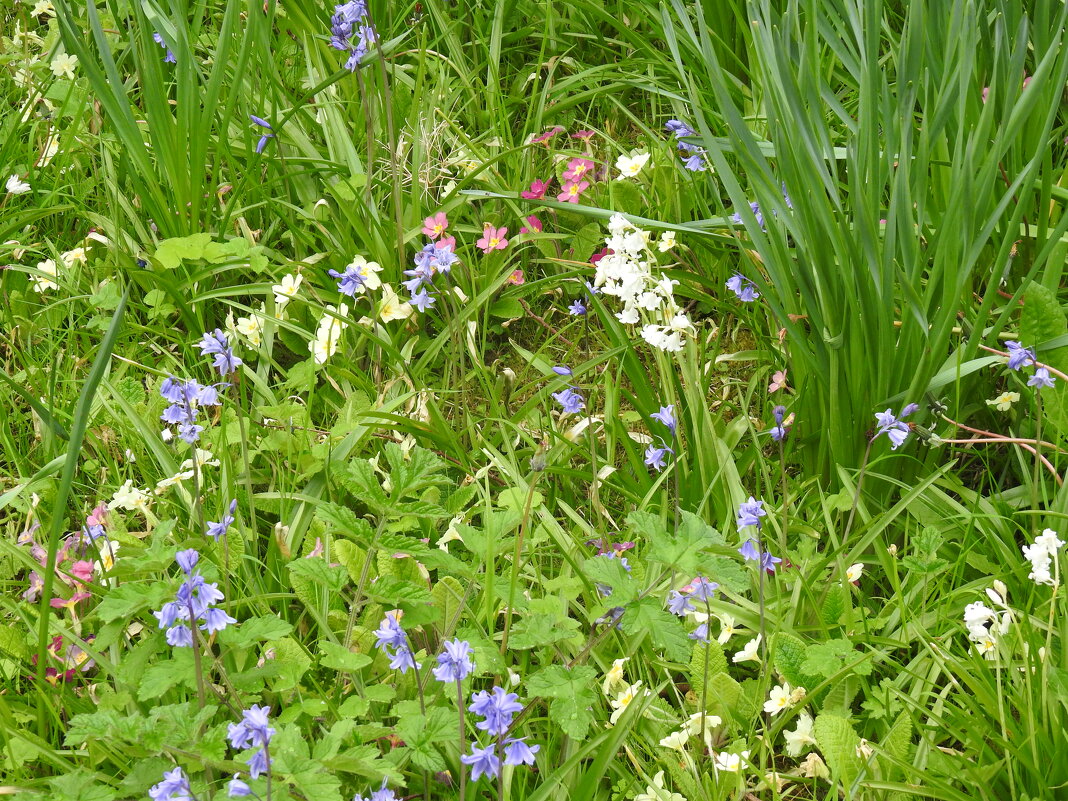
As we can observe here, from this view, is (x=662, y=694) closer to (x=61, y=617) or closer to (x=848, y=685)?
(x=848, y=685)

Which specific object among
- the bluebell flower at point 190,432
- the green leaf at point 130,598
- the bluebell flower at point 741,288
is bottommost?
the bluebell flower at point 741,288

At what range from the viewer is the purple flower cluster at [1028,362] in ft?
5.44

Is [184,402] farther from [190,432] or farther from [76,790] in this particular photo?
[76,790]

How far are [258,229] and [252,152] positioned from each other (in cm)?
20

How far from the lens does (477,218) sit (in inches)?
101

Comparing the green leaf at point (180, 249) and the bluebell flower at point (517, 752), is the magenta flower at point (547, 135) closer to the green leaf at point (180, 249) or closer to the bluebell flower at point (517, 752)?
the green leaf at point (180, 249)

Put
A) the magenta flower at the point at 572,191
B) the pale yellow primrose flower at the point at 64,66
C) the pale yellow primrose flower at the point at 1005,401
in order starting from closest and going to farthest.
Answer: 1. the pale yellow primrose flower at the point at 1005,401
2. the magenta flower at the point at 572,191
3. the pale yellow primrose flower at the point at 64,66

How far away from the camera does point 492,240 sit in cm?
234

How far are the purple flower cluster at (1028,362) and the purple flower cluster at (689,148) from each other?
2.74 ft

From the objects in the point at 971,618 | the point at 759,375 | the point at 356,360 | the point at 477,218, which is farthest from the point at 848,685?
the point at 477,218

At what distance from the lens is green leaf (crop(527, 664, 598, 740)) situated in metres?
1.38

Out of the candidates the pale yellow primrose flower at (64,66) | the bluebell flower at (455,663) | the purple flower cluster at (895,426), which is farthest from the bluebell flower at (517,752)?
the pale yellow primrose flower at (64,66)

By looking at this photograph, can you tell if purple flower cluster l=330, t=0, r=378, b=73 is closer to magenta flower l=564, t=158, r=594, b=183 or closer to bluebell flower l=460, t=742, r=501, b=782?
magenta flower l=564, t=158, r=594, b=183

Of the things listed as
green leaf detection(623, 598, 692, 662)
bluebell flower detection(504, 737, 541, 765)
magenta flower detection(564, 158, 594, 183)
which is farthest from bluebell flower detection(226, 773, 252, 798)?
magenta flower detection(564, 158, 594, 183)
